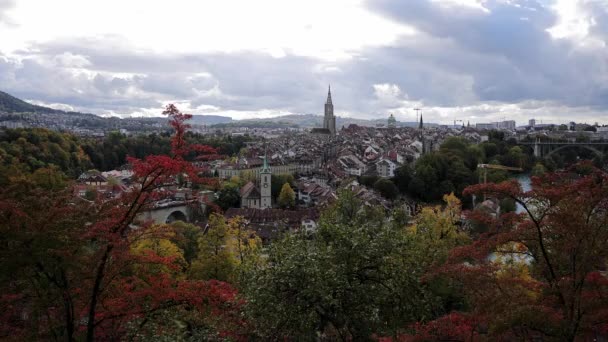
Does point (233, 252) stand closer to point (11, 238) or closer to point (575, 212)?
point (11, 238)

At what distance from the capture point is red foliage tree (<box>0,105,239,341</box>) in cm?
639

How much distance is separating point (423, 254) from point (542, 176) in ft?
21.4

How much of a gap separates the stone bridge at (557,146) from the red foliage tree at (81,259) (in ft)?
238

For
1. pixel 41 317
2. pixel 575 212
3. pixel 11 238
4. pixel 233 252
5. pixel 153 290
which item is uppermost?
pixel 575 212

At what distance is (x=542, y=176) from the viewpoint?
22.7ft

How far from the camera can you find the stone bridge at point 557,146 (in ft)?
235

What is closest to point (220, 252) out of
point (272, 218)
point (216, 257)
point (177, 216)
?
point (216, 257)

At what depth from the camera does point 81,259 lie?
6.67m

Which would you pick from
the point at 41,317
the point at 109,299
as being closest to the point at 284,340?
the point at 109,299

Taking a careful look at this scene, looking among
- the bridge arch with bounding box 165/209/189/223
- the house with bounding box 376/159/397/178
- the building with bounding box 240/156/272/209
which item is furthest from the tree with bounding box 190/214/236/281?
the house with bounding box 376/159/397/178

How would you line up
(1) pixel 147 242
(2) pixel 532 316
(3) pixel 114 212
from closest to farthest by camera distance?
(2) pixel 532 316, (3) pixel 114 212, (1) pixel 147 242

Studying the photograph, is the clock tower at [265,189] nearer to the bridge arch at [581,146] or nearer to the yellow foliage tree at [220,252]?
the yellow foliage tree at [220,252]

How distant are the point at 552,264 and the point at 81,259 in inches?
231

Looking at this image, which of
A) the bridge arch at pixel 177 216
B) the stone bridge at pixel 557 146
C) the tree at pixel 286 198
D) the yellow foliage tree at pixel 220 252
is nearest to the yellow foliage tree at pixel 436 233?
the yellow foliage tree at pixel 220 252
